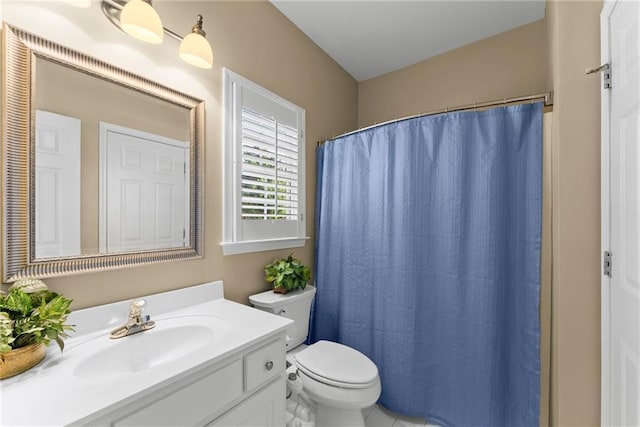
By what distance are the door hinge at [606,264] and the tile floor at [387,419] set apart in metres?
1.20

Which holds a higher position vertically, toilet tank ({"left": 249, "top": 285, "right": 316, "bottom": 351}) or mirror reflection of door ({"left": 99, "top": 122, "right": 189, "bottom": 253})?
mirror reflection of door ({"left": 99, "top": 122, "right": 189, "bottom": 253})

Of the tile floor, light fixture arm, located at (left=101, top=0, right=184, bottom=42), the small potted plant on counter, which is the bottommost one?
the tile floor

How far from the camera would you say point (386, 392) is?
170cm

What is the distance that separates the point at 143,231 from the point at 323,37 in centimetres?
183

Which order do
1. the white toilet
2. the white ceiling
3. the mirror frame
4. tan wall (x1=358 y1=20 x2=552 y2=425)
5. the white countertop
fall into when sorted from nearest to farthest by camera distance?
1. the white countertop
2. the mirror frame
3. the white toilet
4. the white ceiling
5. tan wall (x1=358 y1=20 x2=552 y2=425)

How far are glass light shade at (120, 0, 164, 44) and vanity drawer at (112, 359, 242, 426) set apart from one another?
1.23m

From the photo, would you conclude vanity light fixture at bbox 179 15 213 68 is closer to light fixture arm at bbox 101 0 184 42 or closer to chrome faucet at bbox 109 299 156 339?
light fixture arm at bbox 101 0 184 42

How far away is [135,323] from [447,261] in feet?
4.90

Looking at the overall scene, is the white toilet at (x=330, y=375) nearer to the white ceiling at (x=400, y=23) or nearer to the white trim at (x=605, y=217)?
the white trim at (x=605, y=217)

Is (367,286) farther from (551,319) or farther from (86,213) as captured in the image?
(86,213)

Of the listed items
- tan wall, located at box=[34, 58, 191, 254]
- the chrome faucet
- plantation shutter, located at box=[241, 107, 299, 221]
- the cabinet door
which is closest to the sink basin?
the chrome faucet

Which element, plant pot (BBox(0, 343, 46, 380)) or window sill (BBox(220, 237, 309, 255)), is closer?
plant pot (BBox(0, 343, 46, 380))

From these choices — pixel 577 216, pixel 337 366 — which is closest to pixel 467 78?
pixel 577 216

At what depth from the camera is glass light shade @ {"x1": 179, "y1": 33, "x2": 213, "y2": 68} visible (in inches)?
47.2
